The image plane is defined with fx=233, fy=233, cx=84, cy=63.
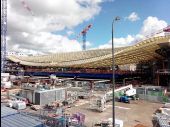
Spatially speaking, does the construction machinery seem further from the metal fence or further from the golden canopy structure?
the golden canopy structure

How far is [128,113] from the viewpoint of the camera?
3259 centimetres

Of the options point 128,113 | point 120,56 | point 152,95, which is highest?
point 120,56

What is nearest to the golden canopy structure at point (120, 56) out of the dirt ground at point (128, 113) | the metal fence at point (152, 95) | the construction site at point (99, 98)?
the construction site at point (99, 98)

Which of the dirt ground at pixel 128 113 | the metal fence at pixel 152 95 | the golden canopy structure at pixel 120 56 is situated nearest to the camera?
the dirt ground at pixel 128 113

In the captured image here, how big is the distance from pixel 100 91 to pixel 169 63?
2571 cm

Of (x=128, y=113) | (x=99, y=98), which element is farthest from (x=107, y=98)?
(x=128, y=113)

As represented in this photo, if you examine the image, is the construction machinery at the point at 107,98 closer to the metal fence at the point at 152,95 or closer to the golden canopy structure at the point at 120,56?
the metal fence at the point at 152,95

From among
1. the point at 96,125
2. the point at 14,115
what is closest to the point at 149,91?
the point at 96,125

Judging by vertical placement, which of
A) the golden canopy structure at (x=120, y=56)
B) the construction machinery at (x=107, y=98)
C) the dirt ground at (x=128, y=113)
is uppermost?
the golden canopy structure at (x=120, y=56)

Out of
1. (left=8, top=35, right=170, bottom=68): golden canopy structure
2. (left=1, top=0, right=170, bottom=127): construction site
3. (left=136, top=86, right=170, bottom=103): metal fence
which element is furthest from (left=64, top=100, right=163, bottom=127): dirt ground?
(left=8, top=35, right=170, bottom=68): golden canopy structure

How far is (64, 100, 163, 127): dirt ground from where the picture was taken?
28.4 m

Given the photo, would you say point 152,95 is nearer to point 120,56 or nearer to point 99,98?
point 99,98

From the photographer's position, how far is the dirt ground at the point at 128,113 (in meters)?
28.4

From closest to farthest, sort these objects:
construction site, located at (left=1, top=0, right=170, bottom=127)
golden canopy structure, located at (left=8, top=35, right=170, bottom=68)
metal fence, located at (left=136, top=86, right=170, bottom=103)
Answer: construction site, located at (left=1, top=0, right=170, bottom=127) < metal fence, located at (left=136, top=86, right=170, bottom=103) < golden canopy structure, located at (left=8, top=35, right=170, bottom=68)
